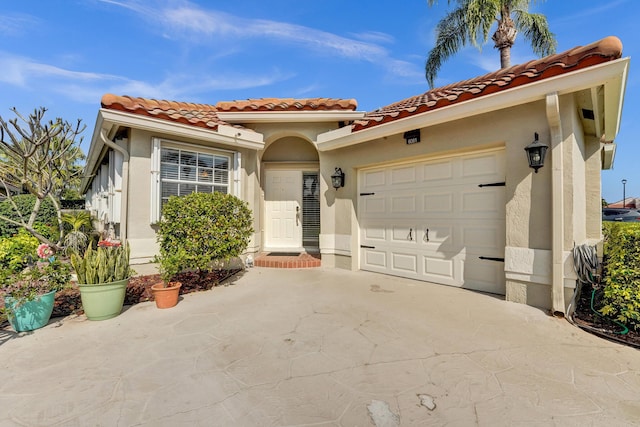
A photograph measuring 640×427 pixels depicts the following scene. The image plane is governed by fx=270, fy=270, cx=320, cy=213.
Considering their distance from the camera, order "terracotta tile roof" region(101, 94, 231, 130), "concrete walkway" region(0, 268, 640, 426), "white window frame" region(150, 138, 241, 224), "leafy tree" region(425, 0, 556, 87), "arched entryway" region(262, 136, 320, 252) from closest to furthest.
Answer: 1. "concrete walkway" region(0, 268, 640, 426)
2. "terracotta tile roof" region(101, 94, 231, 130)
3. "white window frame" region(150, 138, 241, 224)
4. "arched entryway" region(262, 136, 320, 252)
5. "leafy tree" region(425, 0, 556, 87)

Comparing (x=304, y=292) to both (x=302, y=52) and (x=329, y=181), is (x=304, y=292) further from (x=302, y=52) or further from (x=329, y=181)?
(x=302, y=52)

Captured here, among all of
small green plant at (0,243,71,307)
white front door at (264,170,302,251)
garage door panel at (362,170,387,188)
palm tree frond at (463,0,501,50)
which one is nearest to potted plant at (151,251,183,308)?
small green plant at (0,243,71,307)

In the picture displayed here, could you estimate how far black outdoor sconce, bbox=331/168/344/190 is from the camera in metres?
6.45

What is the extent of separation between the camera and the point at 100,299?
3549 millimetres

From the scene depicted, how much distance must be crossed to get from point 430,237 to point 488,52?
11.5 metres

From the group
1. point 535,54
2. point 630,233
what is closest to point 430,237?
point 630,233

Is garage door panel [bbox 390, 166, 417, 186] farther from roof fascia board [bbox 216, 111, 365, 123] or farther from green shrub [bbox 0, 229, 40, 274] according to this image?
green shrub [bbox 0, 229, 40, 274]

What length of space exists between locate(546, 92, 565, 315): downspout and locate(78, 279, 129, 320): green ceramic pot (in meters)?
5.98

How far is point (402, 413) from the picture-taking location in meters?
1.88

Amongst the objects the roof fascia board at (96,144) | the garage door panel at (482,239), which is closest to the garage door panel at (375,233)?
the garage door panel at (482,239)

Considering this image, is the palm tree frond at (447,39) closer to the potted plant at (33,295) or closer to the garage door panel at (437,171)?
the garage door panel at (437,171)

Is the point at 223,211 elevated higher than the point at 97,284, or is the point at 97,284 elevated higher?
the point at 223,211

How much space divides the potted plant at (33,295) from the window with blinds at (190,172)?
7.20 feet

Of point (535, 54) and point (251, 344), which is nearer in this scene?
point (251, 344)
